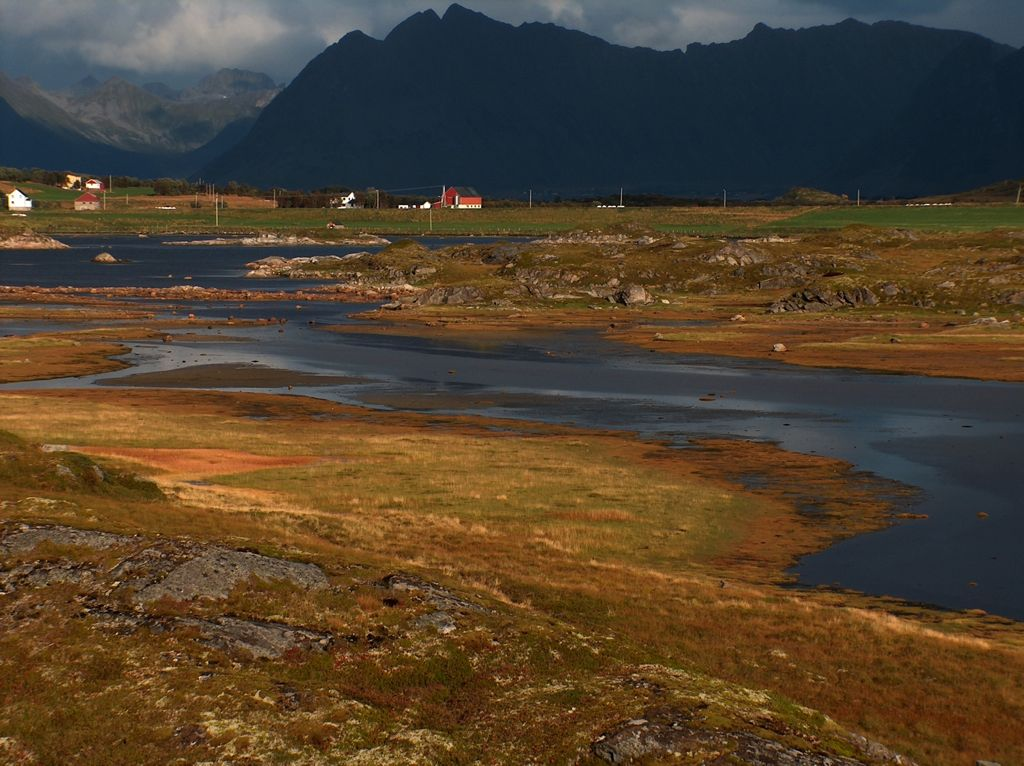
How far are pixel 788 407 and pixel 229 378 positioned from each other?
145 feet

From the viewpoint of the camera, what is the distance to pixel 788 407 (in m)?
80.6

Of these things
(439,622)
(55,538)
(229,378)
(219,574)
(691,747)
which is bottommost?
(229,378)

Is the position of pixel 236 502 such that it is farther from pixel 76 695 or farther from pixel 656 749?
pixel 656 749

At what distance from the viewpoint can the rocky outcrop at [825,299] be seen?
15175cm

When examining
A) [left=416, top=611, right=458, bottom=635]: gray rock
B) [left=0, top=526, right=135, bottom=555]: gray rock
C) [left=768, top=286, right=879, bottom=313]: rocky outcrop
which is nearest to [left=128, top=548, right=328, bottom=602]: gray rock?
[left=0, top=526, right=135, bottom=555]: gray rock

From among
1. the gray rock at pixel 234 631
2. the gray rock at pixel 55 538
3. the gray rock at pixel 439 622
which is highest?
the gray rock at pixel 55 538

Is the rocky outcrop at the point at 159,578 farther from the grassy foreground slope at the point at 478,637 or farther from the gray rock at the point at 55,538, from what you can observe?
the grassy foreground slope at the point at 478,637

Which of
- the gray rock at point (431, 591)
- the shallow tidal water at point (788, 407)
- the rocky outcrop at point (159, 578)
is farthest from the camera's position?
the shallow tidal water at point (788, 407)

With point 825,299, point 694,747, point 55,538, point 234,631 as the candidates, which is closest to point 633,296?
point 825,299

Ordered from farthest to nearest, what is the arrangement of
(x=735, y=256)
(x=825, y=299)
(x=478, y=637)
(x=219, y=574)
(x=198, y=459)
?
(x=735, y=256), (x=825, y=299), (x=198, y=459), (x=219, y=574), (x=478, y=637)

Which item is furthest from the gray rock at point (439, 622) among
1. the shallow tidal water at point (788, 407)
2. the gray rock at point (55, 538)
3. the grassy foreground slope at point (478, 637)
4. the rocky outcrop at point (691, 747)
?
the shallow tidal water at point (788, 407)

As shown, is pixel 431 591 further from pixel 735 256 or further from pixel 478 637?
pixel 735 256

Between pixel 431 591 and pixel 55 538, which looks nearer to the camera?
pixel 55 538

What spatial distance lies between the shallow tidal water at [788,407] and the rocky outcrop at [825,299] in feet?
112
